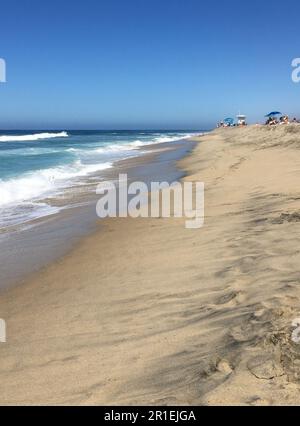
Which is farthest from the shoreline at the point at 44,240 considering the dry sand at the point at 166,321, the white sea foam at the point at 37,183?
the white sea foam at the point at 37,183

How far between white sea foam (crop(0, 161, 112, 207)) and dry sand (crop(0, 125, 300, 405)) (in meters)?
6.12

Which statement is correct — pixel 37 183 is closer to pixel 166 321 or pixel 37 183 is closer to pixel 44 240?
pixel 44 240

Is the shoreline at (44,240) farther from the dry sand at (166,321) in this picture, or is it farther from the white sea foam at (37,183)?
the white sea foam at (37,183)

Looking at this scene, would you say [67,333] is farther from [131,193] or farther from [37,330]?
[131,193]

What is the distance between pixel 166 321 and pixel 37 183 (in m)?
12.3

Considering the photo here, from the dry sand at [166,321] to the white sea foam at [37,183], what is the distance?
6.12 metres

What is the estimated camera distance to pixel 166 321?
154 inches

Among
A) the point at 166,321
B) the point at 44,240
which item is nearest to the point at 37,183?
the point at 44,240

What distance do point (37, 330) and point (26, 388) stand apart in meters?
1.04

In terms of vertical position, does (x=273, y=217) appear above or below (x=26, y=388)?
above

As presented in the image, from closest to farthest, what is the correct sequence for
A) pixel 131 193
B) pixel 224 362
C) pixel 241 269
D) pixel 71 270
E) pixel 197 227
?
pixel 224 362 → pixel 241 269 → pixel 71 270 → pixel 197 227 → pixel 131 193

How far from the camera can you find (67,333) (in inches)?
160

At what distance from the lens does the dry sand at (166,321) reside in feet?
9.49
